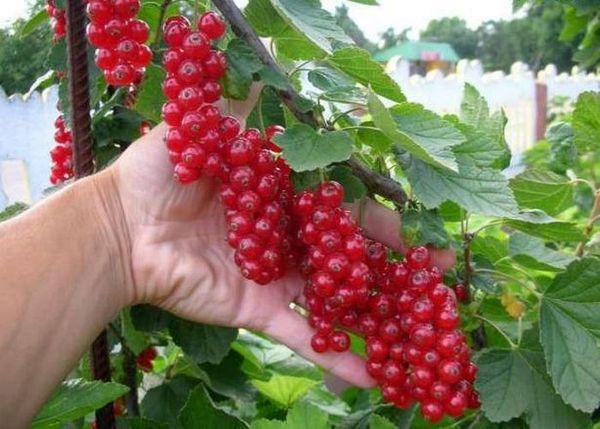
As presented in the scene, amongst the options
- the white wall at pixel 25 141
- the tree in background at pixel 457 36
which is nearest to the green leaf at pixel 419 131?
the white wall at pixel 25 141

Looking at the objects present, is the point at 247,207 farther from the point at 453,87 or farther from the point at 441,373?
the point at 453,87

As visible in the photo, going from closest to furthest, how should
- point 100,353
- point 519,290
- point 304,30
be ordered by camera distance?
point 304,30 → point 100,353 → point 519,290

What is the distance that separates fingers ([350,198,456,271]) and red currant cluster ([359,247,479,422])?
0.17ft

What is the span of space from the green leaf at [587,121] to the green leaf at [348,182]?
355mm

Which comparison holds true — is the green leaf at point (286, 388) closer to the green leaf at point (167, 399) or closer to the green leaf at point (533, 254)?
the green leaf at point (167, 399)

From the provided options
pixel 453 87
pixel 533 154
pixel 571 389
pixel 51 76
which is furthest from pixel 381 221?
pixel 453 87

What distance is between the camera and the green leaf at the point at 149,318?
849 millimetres

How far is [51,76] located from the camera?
923 mm

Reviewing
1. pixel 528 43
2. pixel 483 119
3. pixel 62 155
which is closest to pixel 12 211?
pixel 62 155

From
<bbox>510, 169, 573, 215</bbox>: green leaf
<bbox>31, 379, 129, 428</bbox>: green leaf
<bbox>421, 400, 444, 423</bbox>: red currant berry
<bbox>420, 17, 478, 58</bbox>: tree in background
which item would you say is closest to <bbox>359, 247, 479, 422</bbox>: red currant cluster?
<bbox>421, 400, 444, 423</bbox>: red currant berry

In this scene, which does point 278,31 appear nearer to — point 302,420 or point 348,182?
point 348,182

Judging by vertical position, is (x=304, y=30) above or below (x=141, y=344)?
above

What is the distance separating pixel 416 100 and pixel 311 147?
4594mm

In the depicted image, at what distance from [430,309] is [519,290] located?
53cm
